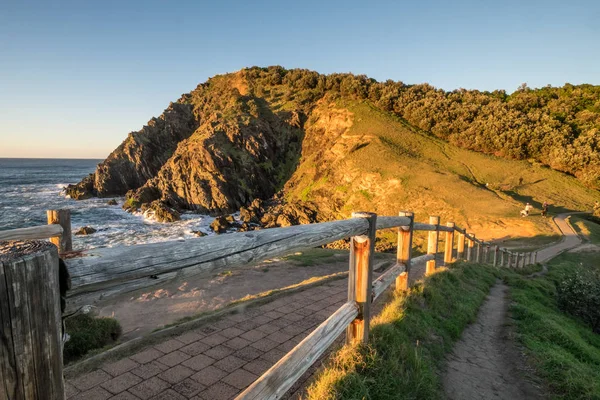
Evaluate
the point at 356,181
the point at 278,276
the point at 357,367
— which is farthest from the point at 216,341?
the point at 356,181

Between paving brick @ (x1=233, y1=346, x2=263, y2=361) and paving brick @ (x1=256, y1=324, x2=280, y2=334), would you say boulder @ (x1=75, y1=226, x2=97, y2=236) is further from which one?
paving brick @ (x1=233, y1=346, x2=263, y2=361)

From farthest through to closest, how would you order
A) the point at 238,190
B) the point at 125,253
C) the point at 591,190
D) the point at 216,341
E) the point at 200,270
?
the point at 238,190, the point at 591,190, the point at 216,341, the point at 200,270, the point at 125,253

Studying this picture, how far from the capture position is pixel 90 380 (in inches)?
143

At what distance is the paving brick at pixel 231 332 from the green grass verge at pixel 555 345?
4.28 metres

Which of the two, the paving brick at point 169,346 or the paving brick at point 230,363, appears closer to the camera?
the paving brick at point 230,363

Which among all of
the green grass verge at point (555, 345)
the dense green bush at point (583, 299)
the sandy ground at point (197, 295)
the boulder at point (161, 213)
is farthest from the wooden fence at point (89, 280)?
the boulder at point (161, 213)

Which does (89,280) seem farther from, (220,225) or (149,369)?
(220,225)

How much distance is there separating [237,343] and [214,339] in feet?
1.15

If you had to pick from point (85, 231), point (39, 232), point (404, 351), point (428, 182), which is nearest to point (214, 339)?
point (404, 351)

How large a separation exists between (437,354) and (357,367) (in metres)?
2.10

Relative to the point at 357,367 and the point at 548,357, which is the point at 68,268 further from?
the point at 548,357

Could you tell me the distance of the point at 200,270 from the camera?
1765 millimetres

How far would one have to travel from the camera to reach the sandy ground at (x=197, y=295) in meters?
6.76

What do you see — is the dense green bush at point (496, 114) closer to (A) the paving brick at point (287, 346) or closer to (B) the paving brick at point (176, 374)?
(A) the paving brick at point (287, 346)
